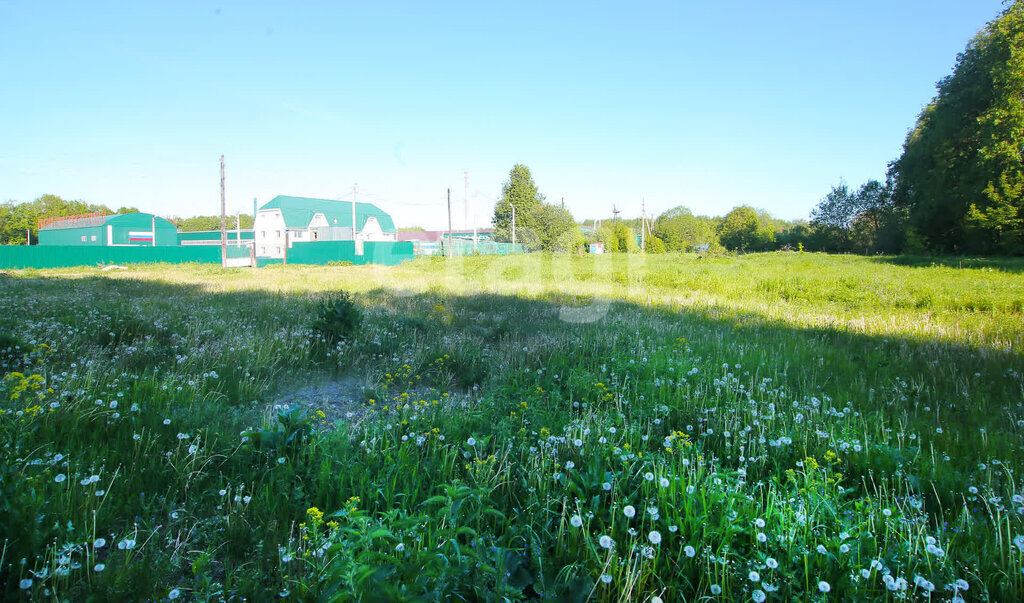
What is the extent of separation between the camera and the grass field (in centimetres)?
175

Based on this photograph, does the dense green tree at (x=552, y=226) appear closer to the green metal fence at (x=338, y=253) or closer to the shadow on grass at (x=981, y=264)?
the green metal fence at (x=338, y=253)

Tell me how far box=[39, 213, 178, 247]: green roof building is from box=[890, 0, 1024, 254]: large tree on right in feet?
257

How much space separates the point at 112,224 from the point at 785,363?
76471mm

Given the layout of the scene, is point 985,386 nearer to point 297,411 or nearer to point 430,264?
point 297,411

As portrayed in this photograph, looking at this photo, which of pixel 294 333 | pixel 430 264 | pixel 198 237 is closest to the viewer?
pixel 294 333

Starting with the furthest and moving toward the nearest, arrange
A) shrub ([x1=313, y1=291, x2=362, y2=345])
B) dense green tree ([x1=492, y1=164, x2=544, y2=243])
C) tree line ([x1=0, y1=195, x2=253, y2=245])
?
tree line ([x1=0, y1=195, x2=253, y2=245]) → dense green tree ([x1=492, y1=164, x2=544, y2=243]) → shrub ([x1=313, y1=291, x2=362, y2=345])

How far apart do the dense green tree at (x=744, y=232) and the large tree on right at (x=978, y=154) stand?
2856cm

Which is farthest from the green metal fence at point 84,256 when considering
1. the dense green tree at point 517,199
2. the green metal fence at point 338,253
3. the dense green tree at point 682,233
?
the dense green tree at point 682,233

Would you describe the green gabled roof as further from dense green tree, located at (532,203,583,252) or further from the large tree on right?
the large tree on right

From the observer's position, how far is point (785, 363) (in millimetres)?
5266

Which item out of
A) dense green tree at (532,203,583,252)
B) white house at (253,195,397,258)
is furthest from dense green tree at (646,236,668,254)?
white house at (253,195,397,258)

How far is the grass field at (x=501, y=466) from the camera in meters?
1.75

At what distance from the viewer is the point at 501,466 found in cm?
260

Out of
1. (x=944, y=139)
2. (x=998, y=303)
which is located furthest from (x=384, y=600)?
(x=944, y=139)
